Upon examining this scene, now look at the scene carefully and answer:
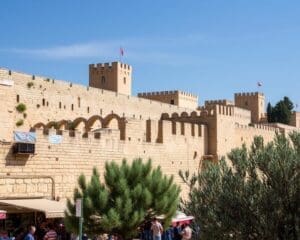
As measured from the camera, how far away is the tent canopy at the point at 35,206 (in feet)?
49.8

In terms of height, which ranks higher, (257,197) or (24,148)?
(24,148)

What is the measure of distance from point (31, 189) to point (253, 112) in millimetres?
46466

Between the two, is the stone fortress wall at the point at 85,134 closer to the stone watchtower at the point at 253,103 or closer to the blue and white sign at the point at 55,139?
the blue and white sign at the point at 55,139

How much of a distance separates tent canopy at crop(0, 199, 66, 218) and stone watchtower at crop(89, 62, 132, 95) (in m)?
30.3

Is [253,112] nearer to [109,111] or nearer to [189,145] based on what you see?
[109,111]

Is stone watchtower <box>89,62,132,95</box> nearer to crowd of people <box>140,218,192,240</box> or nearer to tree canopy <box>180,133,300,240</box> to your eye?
crowd of people <box>140,218,192,240</box>

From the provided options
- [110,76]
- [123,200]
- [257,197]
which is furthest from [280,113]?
[257,197]

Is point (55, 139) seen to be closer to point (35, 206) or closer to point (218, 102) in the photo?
point (35, 206)

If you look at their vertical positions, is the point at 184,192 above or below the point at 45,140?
below

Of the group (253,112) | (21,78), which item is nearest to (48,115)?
(21,78)

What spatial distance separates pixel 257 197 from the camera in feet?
31.9

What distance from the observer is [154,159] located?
2361 cm

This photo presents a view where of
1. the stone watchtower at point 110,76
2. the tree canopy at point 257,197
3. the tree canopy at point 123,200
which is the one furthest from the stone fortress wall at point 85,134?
the stone watchtower at point 110,76

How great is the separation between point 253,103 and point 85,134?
43186 mm
